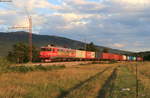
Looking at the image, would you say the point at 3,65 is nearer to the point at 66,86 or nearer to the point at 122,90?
the point at 66,86

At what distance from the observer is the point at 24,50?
316ft

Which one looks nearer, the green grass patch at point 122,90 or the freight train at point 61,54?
the green grass patch at point 122,90

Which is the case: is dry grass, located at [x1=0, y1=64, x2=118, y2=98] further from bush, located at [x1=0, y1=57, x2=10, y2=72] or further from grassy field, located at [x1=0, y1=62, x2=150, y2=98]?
bush, located at [x1=0, y1=57, x2=10, y2=72]

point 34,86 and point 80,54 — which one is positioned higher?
point 80,54

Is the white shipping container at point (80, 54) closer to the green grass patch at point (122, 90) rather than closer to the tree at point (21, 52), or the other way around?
the tree at point (21, 52)

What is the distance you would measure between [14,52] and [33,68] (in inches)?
2201

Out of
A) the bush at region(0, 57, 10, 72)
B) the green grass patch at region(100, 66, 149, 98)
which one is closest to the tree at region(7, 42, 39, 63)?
the bush at region(0, 57, 10, 72)

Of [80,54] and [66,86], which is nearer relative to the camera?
[66,86]

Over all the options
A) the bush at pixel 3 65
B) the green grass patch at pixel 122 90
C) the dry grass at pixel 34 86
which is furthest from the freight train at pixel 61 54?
the green grass patch at pixel 122 90

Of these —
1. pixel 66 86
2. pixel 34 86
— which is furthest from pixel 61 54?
pixel 34 86

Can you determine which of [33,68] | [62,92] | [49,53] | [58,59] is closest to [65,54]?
[58,59]

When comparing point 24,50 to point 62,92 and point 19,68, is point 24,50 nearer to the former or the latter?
point 19,68

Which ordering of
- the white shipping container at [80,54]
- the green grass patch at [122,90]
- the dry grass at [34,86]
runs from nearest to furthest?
the dry grass at [34,86] < the green grass patch at [122,90] < the white shipping container at [80,54]

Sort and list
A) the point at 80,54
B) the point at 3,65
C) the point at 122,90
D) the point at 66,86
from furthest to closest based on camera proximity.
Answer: the point at 80,54 < the point at 3,65 < the point at 66,86 < the point at 122,90
